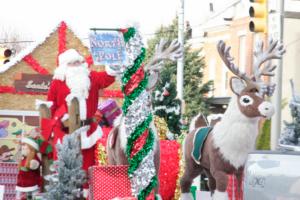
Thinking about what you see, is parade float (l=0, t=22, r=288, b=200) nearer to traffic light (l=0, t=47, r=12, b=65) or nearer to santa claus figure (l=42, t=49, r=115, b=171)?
santa claus figure (l=42, t=49, r=115, b=171)

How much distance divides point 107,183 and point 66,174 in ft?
1.55

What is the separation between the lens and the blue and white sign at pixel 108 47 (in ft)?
25.1

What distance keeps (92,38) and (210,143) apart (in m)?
2.11

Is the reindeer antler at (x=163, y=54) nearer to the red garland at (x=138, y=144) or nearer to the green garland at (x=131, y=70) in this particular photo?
the green garland at (x=131, y=70)

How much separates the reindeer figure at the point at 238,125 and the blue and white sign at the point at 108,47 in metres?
1.54

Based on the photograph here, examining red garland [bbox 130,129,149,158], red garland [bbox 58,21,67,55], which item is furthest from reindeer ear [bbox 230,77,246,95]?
red garland [bbox 58,21,67,55]

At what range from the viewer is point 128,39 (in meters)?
7.61

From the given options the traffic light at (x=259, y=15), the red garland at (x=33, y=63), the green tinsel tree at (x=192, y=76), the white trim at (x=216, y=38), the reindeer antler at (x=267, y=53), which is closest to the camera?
the reindeer antler at (x=267, y=53)

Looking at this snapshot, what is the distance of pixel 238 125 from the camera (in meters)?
8.15

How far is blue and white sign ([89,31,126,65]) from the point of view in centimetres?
765

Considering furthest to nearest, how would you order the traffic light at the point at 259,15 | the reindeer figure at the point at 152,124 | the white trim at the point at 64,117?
the traffic light at the point at 259,15 < the white trim at the point at 64,117 < the reindeer figure at the point at 152,124

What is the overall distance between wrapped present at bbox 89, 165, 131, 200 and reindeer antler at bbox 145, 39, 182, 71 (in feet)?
5.11

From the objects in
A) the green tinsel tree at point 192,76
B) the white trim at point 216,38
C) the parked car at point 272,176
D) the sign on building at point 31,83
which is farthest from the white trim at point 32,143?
the white trim at point 216,38

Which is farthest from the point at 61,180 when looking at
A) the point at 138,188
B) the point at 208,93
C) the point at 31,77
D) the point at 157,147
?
the point at 208,93
